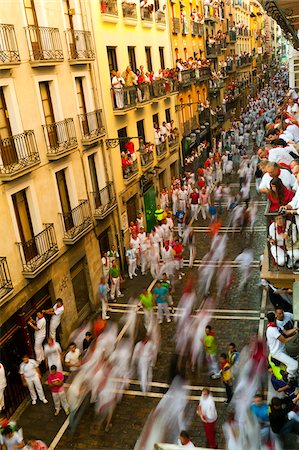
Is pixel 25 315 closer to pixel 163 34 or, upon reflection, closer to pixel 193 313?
pixel 193 313

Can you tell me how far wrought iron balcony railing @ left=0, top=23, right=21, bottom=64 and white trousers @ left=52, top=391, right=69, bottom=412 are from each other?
27.9 ft

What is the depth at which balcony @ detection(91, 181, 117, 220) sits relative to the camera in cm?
1738

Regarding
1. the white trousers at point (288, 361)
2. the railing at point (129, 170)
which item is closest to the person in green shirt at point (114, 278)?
the railing at point (129, 170)

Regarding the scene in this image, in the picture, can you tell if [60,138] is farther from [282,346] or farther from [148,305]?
[282,346]

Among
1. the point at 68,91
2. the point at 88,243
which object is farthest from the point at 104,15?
the point at 88,243

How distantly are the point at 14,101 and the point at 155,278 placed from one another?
9.28 meters

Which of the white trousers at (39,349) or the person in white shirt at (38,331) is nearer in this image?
the person in white shirt at (38,331)

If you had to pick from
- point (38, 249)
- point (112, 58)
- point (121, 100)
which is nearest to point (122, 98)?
point (121, 100)

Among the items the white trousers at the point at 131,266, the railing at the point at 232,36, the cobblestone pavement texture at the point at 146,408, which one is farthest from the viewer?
the railing at the point at 232,36

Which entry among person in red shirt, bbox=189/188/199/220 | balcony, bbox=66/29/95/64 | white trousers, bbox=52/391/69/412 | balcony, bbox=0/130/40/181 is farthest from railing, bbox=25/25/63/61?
person in red shirt, bbox=189/188/199/220

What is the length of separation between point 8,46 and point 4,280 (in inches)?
243

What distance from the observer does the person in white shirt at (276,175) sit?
7973 mm

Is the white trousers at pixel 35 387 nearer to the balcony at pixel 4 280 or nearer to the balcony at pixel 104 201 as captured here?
the balcony at pixel 4 280

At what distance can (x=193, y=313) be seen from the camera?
595 inches
